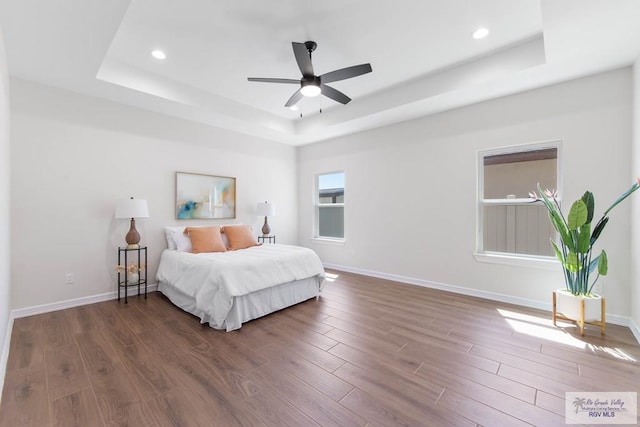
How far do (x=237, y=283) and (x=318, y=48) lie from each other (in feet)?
8.80

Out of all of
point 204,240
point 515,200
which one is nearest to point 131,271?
point 204,240

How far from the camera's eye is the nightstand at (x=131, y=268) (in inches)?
142

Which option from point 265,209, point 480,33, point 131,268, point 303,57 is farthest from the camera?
point 265,209

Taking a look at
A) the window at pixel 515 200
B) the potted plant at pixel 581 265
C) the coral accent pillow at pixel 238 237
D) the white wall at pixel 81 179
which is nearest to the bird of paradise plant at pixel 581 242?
the potted plant at pixel 581 265

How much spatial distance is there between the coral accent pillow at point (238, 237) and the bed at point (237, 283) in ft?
2.49

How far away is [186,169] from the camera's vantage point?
4.36 metres

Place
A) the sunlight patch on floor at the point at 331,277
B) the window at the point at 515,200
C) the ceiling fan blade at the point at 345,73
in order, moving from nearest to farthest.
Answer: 1. the ceiling fan blade at the point at 345,73
2. the window at the point at 515,200
3. the sunlight patch on floor at the point at 331,277

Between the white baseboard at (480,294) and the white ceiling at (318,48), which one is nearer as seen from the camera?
the white ceiling at (318,48)

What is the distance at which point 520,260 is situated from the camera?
3410 millimetres

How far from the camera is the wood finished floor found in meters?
1.60

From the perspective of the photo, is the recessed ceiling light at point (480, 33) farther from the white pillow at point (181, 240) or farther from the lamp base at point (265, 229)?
the white pillow at point (181, 240)

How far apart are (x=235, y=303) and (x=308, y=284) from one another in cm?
113

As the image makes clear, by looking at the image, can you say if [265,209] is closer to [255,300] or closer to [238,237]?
[238,237]
